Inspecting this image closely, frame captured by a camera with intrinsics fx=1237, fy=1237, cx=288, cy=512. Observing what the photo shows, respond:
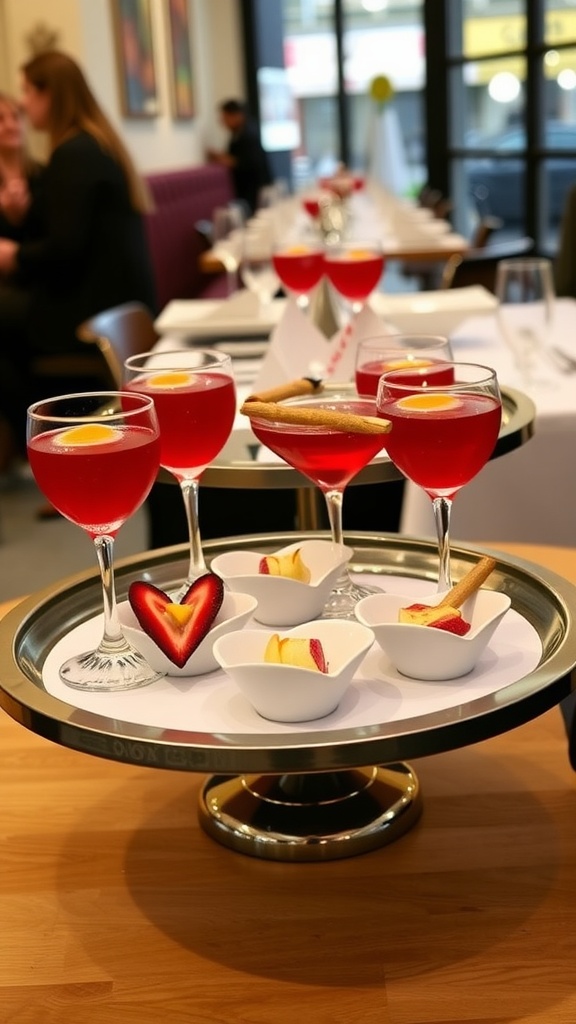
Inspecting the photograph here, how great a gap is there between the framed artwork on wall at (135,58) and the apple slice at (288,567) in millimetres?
6389

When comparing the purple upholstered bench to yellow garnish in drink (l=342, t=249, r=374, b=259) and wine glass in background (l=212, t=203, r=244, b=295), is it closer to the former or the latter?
wine glass in background (l=212, t=203, r=244, b=295)

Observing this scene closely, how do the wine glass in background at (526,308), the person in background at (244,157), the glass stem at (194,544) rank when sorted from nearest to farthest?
the glass stem at (194,544)
the wine glass in background at (526,308)
the person in background at (244,157)

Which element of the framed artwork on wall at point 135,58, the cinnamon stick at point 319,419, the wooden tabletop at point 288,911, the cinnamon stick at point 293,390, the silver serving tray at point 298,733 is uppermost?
the framed artwork on wall at point 135,58

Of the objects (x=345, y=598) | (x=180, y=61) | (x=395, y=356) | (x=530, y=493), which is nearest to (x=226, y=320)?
(x=530, y=493)

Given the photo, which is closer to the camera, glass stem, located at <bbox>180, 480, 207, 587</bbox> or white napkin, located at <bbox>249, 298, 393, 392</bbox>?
glass stem, located at <bbox>180, 480, 207, 587</bbox>

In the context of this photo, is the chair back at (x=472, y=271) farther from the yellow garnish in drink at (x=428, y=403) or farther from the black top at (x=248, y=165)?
the black top at (x=248, y=165)

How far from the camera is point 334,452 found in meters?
0.98

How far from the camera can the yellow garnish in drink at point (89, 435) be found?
879 millimetres

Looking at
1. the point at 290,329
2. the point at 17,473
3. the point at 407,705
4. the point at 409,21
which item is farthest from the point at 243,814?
the point at 409,21

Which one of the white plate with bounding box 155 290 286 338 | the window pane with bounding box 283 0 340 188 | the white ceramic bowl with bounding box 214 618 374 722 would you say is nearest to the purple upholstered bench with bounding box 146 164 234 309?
the window pane with bounding box 283 0 340 188

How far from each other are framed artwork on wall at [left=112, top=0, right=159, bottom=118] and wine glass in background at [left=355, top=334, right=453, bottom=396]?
6.03m

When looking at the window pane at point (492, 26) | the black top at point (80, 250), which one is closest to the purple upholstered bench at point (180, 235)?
the black top at point (80, 250)

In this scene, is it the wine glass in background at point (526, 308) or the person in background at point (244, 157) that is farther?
the person in background at point (244, 157)

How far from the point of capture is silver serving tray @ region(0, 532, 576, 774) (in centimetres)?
71
